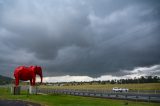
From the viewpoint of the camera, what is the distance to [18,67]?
2223 inches

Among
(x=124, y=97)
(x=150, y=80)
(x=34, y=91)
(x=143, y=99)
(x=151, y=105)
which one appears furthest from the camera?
(x=150, y=80)

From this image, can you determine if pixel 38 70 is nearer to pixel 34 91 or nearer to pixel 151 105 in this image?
pixel 34 91

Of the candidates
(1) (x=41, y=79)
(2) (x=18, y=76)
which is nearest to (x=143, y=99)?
(1) (x=41, y=79)

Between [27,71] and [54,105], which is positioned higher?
[27,71]

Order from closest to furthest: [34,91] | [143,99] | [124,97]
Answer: [143,99]
[124,97]
[34,91]

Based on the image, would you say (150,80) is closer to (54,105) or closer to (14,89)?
(14,89)

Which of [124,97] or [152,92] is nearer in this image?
[124,97]

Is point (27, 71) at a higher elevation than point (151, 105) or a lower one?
higher

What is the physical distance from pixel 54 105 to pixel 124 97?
48.0ft

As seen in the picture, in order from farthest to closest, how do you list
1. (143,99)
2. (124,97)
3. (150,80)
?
(150,80)
(124,97)
(143,99)

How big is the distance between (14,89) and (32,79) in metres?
4.06

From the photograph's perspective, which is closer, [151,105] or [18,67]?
[151,105]

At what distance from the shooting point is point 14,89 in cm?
5428

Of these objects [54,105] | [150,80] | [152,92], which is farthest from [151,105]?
[150,80]
